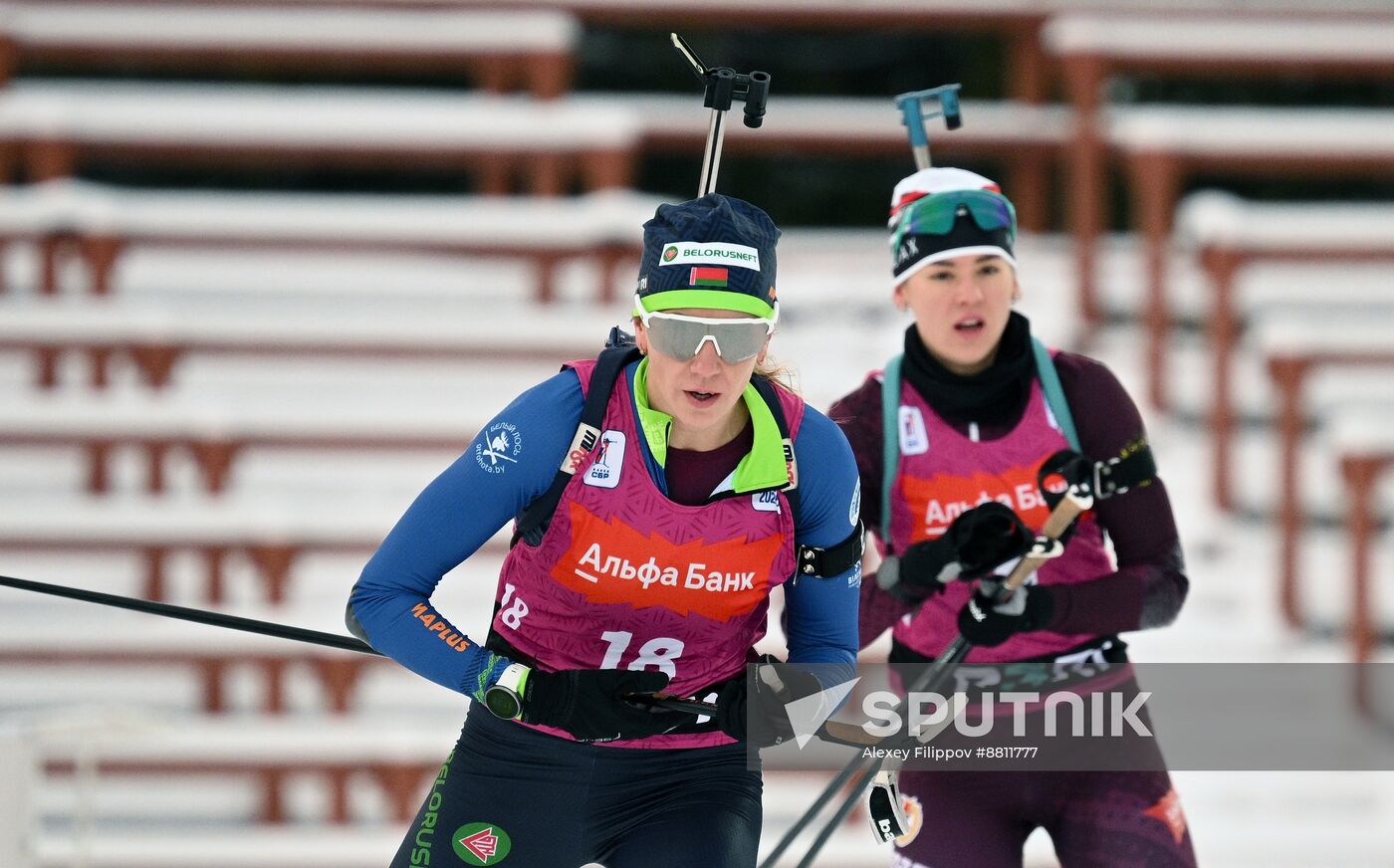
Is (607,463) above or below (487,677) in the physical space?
above

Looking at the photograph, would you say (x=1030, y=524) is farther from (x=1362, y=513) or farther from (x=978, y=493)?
(x=1362, y=513)

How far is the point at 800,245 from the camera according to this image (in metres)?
7.90

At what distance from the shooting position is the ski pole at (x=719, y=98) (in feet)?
9.38

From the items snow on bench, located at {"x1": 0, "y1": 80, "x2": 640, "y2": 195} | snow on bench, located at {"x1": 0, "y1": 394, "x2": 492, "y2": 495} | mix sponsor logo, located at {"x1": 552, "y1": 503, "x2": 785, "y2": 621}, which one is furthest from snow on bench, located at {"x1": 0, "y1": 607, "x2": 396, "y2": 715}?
mix sponsor logo, located at {"x1": 552, "y1": 503, "x2": 785, "y2": 621}

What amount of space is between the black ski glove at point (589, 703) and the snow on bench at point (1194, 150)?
4.53 m

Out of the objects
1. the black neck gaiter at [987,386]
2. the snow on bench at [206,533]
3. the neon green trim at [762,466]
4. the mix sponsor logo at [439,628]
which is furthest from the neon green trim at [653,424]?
the snow on bench at [206,533]

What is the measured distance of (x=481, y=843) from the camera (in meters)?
2.50

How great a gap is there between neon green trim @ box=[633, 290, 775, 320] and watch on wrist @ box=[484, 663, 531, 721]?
1.82 ft

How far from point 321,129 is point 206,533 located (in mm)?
1883

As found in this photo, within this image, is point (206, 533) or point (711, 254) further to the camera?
point (206, 533)

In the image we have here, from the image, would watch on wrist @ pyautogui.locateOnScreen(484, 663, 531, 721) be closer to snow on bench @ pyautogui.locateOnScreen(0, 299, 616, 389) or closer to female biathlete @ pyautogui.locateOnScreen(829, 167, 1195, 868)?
female biathlete @ pyautogui.locateOnScreen(829, 167, 1195, 868)

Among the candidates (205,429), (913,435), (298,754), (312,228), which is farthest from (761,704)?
(312,228)

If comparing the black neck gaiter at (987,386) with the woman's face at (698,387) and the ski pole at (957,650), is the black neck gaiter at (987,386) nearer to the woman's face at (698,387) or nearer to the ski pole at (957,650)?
the ski pole at (957,650)

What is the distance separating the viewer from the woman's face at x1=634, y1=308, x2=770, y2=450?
2.40 meters
